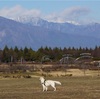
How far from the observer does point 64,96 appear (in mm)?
26688

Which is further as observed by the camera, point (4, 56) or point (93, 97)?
point (4, 56)

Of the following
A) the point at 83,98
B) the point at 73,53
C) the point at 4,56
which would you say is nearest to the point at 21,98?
the point at 83,98

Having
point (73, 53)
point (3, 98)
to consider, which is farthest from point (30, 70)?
point (73, 53)

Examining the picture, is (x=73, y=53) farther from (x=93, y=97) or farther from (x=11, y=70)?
(x=93, y=97)

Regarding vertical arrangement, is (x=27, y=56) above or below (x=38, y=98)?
above

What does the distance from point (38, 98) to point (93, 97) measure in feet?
11.0

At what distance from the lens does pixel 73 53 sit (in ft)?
486

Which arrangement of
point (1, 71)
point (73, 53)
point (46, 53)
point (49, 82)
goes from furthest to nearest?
point (73, 53) < point (46, 53) < point (1, 71) < point (49, 82)

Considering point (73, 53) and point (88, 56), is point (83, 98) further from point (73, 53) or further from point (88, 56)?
point (73, 53)

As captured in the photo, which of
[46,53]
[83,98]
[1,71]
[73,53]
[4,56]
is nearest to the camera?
[83,98]

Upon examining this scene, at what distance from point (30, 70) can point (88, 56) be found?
6242 centimetres

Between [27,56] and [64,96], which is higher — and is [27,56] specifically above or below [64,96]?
above

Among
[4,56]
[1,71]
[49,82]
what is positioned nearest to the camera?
[49,82]

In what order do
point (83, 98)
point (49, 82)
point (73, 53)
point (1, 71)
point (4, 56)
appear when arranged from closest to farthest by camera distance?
point (83, 98) < point (49, 82) < point (1, 71) < point (4, 56) < point (73, 53)
